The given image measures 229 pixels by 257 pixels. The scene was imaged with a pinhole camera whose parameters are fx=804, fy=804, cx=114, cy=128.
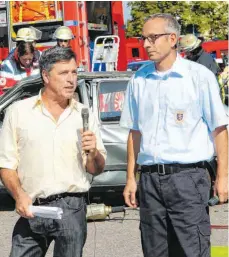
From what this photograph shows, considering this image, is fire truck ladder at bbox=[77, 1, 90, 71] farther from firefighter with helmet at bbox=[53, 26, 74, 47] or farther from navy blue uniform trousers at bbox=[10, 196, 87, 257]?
navy blue uniform trousers at bbox=[10, 196, 87, 257]

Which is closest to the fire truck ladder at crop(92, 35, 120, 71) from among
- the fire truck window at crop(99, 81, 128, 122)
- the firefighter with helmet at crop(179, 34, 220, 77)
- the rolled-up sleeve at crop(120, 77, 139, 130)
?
the firefighter with helmet at crop(179, 34, 220, 77)

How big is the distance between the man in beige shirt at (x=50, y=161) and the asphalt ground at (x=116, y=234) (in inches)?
87.4

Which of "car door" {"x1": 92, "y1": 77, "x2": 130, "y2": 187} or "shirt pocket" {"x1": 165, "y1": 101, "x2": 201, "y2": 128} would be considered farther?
"car door" {"x1": 92, "y1": 77, "x2": 130, "y2": 187}

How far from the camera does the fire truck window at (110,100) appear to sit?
9.30 meters

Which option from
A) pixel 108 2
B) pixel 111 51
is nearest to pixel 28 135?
pixel 111 51

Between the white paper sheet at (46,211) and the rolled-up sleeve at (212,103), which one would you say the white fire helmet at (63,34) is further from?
the white paper sheet at (46,211)

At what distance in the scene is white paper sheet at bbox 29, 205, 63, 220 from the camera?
440 cm

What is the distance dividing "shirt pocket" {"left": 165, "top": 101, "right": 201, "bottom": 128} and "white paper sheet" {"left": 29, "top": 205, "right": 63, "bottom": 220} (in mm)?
971

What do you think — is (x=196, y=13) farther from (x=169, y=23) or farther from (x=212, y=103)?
(x=212, y=103)

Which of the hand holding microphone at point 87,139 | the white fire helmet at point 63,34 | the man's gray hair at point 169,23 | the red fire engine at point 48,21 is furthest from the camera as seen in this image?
the red fire engine at point 48,21

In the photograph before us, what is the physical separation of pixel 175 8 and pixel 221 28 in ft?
16.8

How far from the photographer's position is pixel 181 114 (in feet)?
16.3

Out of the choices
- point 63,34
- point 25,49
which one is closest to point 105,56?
point 63,34

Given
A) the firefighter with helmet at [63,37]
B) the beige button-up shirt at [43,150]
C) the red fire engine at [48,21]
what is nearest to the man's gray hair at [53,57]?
the beige button-up shirt at [43,150]
